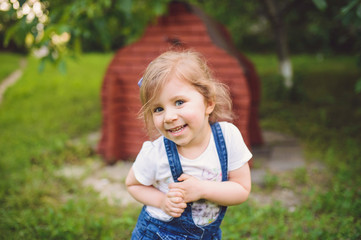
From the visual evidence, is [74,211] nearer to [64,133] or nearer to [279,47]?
[64,133]

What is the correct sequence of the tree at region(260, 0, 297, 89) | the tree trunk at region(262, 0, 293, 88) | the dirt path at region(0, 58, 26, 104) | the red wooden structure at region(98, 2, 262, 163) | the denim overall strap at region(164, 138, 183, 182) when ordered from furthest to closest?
the dirt path at region(0, 58, 26, 104) → the tree trunk at region(262, 0, 293, 88) → the tree at region(260, 0, 297, 89) → the red wooden structure at region(98, 2, 262, 163) → the denim overall strap at region(164, 138, 183, 182)

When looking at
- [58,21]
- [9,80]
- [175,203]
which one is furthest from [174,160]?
[9,80]

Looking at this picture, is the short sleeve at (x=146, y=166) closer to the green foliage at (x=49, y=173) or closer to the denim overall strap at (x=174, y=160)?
the denim overall strap at (x=174, y=160)

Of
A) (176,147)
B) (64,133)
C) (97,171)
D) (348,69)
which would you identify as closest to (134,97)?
(97,171)

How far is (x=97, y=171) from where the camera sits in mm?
4000

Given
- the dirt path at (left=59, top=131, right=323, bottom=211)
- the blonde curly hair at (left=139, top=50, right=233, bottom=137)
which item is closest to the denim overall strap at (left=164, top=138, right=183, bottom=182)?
the blonde curly hair at (left=139, top=50, right=233, bottom=137)

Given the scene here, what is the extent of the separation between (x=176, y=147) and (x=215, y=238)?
53 cm

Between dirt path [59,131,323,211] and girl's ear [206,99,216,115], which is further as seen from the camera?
dirt path [59,131,323,211]

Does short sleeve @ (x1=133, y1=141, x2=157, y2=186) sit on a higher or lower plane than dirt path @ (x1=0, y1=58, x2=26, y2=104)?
higher

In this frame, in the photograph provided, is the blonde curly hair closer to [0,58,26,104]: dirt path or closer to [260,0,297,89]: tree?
[260,0,297,89]: tree

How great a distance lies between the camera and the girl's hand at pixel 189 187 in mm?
1414

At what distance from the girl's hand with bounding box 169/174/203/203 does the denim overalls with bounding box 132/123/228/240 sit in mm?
61

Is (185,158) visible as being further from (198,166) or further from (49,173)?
(49,173)

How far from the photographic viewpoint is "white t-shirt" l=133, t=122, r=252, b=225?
1495 mm
